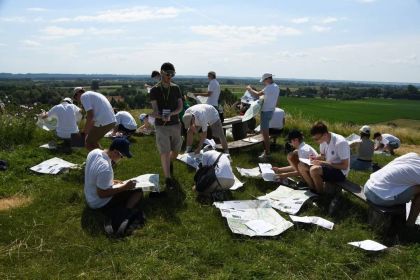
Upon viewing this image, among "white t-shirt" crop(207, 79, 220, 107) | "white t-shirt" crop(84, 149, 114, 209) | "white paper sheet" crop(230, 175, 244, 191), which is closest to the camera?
"white t-shirt" crop(84, 149, 114, 209)

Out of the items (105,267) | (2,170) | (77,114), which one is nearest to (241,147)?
(77,114)

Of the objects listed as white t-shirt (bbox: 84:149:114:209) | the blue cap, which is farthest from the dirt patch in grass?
the blue cap

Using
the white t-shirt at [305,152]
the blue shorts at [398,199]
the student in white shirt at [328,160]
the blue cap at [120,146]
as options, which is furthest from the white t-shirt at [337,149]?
the blue cap at [120,146]

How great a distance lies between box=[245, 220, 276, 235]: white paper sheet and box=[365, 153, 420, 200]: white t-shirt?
4.60 feet

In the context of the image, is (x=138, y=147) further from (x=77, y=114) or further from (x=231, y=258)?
(x=231, y=258)

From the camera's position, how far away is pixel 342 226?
4824 millimetres

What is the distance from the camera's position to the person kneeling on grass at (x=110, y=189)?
14.6 ft

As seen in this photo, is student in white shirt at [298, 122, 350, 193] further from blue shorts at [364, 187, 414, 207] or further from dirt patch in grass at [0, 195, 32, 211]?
dirt patch in grass at [0, 195, 32, 211]

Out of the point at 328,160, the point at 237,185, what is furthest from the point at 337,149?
the point at 237,185

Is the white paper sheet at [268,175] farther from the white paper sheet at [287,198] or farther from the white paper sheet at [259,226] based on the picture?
the white paper sheet at [259,226]

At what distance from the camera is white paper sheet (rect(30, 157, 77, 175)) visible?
266 inches

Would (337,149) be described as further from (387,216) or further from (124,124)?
(124,124)

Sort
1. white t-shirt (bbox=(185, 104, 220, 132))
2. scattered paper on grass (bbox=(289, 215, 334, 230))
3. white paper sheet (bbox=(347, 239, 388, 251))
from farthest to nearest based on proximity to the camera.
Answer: white t-shirt (bbox=(185, 104, 220, 132)) → scattered paper on grass (bbox=(289, 215, 334, 230)) → white paper sheet (bbox=(347, 239, 388, 251))

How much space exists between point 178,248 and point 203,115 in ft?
12.6
